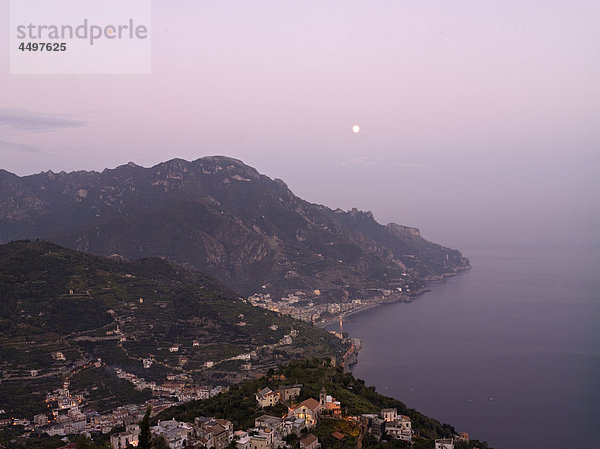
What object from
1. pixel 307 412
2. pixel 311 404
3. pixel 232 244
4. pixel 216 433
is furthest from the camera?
pixel 232 244

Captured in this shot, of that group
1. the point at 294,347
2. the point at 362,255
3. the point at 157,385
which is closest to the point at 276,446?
the point at 157,385

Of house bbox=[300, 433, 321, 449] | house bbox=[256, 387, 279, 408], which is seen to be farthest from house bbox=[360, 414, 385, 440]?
house bbox=[256, 387, 279, 408]

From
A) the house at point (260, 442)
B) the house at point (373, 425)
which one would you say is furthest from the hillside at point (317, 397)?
the house at point (260, 442)

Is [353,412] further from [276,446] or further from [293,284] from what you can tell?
[293,284]

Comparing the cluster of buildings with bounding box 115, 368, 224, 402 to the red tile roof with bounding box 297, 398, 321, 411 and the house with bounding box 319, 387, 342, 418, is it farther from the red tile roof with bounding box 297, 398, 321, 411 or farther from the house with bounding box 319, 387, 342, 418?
the red tile roof with bounding box 297, 398, 321, 411

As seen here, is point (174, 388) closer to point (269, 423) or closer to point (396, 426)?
point (269, 423)

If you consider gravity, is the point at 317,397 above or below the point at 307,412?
below

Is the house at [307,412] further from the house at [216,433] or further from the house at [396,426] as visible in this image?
the house at [396,426]

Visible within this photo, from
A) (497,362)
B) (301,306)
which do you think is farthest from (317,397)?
(301,306)
